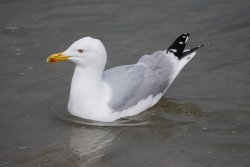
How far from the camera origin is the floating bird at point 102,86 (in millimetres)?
6293

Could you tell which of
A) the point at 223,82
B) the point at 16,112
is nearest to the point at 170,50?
the point at 223,82

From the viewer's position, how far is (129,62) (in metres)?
7.97

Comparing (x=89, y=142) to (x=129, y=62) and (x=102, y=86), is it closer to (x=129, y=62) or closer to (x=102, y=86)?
(x=102, y=86)

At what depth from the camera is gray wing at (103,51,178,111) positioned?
650 cm

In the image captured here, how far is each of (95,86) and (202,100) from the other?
4.59ft

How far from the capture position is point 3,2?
402 inches

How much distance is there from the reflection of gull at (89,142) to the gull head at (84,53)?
0.79m

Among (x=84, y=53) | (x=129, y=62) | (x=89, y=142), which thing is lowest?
(x=89, y=142)

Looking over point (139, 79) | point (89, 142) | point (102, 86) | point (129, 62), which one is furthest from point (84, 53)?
point (129, 62)

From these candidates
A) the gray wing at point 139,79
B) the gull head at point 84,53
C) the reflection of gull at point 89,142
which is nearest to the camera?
the reflection of gull at point 89,142

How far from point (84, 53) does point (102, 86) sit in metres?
0.47

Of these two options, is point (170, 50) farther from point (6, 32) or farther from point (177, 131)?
point (6, 32)

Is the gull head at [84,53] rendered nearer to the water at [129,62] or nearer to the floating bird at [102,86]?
the floating bird at [102,86]

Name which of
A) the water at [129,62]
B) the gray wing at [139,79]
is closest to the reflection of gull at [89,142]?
the water at [129,62]
